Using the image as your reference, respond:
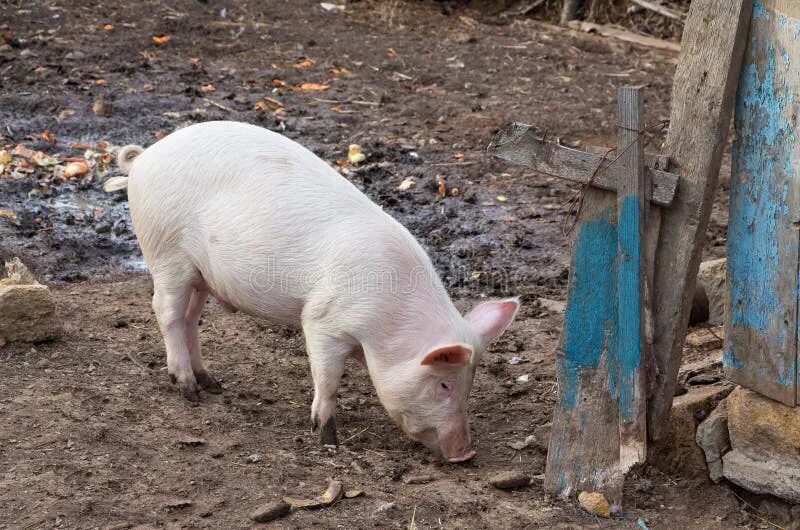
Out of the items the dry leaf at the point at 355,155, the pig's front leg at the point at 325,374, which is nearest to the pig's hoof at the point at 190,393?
the pig's front leg at the point at 325,374

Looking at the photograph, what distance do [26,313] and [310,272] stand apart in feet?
4.69

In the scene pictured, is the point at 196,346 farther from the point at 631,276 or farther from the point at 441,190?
the point at 441,190

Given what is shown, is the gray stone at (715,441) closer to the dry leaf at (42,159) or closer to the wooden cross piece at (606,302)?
the wooden cross piece at (606,302)

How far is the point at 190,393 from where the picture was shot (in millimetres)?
4645

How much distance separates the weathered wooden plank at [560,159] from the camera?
3504 mm

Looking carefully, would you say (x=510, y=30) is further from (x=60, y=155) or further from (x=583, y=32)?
(x=60, y=155)

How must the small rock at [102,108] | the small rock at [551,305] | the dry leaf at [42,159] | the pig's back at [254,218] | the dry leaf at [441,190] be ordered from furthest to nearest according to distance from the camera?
the small rock at [102,108] → the dry leaf at [42,159] → the dry leaf at [441,190] → the small rock at [551,305] → the pig's back at [254,218]

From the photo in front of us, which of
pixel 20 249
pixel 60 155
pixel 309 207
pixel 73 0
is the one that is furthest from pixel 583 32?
pixel 309 207

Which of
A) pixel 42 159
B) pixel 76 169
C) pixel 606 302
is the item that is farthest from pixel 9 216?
pixel 606 302

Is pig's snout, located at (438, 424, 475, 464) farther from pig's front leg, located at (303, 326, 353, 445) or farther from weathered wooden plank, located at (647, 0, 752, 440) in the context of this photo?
weathered wooden plank, located at (647, 0, 752, 440)

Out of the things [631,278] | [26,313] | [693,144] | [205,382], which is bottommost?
[205,382]

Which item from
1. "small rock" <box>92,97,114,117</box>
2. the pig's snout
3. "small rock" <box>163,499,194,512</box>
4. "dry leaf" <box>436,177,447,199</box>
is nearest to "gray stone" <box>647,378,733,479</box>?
the pig's snout

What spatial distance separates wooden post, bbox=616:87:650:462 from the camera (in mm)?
3471

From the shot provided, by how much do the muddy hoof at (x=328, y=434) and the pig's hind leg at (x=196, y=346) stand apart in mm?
729
